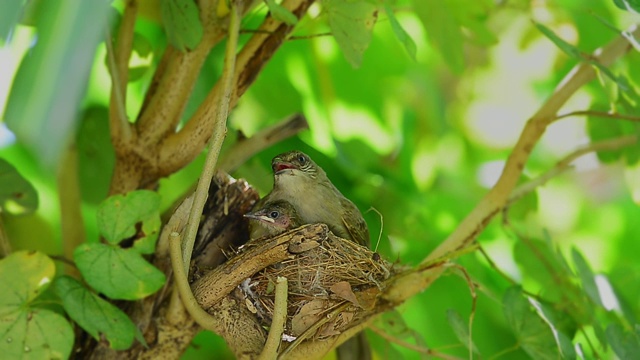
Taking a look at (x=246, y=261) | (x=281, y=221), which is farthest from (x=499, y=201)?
(x=246, y=261)

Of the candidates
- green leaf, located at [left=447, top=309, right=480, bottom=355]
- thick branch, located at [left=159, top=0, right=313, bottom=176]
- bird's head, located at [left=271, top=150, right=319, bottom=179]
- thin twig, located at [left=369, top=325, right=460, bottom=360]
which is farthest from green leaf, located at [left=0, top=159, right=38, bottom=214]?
green leaf, located at [left=447, top=309, right=480, bottom=355]

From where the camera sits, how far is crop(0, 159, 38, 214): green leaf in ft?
5.39

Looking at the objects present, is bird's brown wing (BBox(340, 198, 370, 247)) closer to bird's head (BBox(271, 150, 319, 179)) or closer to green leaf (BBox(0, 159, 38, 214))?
bird's head (BBox(271, 150, 319, 179))

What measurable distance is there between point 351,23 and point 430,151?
1.21 metres

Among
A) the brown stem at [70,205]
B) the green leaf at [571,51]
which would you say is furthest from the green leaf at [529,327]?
the brown stem at [70,205]

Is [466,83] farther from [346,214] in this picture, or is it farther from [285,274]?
[285,274]

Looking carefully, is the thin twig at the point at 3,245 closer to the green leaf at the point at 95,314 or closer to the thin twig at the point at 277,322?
the green leaf at the point at 95,314

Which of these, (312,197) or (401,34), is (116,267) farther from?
(401,34)

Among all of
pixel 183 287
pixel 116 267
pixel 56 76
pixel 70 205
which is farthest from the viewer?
pixel 70 205

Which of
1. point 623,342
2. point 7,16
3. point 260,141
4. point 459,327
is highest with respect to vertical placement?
point 7,16

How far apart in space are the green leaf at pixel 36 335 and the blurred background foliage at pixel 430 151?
1.01ft

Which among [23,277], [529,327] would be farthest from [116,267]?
[529,327]

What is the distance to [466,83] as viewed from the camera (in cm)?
Answer: 310

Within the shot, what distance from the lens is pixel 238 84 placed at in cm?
161
